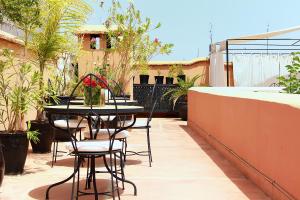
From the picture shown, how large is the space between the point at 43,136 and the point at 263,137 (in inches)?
116

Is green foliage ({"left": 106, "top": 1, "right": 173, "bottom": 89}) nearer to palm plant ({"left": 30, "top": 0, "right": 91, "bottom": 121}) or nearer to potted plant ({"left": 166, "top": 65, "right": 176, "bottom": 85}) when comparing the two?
potted plant ({"left": 166, "top": 65, "right": 176, "bottom": 85})

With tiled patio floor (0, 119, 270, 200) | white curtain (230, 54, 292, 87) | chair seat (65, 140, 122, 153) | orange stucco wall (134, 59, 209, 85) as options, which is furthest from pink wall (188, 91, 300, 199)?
white curtain (230, 54, 292, 87)

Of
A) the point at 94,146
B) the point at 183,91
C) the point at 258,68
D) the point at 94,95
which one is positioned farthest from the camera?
the point at 258,68

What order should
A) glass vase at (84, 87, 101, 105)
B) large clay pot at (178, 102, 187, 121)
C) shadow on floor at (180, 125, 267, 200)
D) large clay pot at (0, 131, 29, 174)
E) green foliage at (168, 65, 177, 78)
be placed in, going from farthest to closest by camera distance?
green foliage at (168, 65, 177, 78) → large clay pot at (178, 102, 187, 121) → large clay pot at (0, 131, 29, 174) → glass vase at (84, 87, 101, 105) → shadow on floor at (180, 125, 267, 200)

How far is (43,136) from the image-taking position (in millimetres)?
5898

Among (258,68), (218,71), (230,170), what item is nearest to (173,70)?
(218,71)

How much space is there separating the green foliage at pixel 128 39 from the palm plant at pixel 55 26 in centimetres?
447

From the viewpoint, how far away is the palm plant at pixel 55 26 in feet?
19.4

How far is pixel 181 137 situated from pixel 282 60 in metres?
8.52

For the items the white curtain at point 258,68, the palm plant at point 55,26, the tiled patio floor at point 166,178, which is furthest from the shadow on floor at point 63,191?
the white curtain at point 258,68

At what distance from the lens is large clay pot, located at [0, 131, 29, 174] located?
4465 mm

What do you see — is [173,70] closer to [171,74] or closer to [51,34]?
[171,74]

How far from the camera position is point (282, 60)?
15.5 meters

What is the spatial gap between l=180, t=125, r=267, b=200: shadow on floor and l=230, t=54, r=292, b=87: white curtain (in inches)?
305
